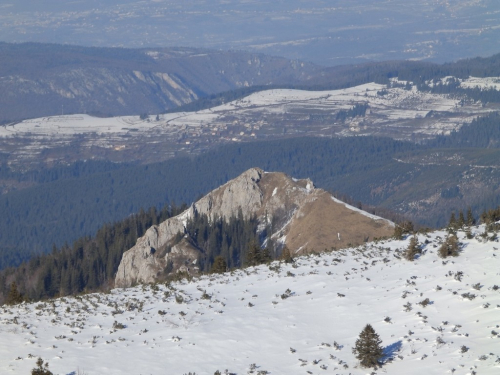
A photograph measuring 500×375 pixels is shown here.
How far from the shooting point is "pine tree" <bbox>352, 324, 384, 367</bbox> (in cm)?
3312

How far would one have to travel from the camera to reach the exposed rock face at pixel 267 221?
3216 inches

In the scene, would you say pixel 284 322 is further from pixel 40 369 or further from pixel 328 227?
pixel 328 227

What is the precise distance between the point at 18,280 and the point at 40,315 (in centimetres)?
7214

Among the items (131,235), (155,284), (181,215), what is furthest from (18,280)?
(155,284)

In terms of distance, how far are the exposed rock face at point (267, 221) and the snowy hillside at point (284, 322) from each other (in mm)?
34857

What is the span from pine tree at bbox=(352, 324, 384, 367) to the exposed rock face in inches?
1750

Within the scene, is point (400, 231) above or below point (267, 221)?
above

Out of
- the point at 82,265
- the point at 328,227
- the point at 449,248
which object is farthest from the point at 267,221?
the point at 449,248

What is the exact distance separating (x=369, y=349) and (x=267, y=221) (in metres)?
65.6

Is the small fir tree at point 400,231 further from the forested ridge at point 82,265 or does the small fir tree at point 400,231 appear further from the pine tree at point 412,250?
the forested ridge at point 82,265

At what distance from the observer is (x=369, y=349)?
33188 mm

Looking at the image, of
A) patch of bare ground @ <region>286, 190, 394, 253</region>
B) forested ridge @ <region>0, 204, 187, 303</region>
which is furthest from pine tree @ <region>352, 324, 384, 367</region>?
forested ridge @ <region>0, 204, 187, 303</region>

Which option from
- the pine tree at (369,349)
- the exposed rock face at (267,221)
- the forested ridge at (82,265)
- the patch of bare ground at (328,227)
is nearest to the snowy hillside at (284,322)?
the pine tree at (369,349)

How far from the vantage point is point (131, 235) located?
373 ft
